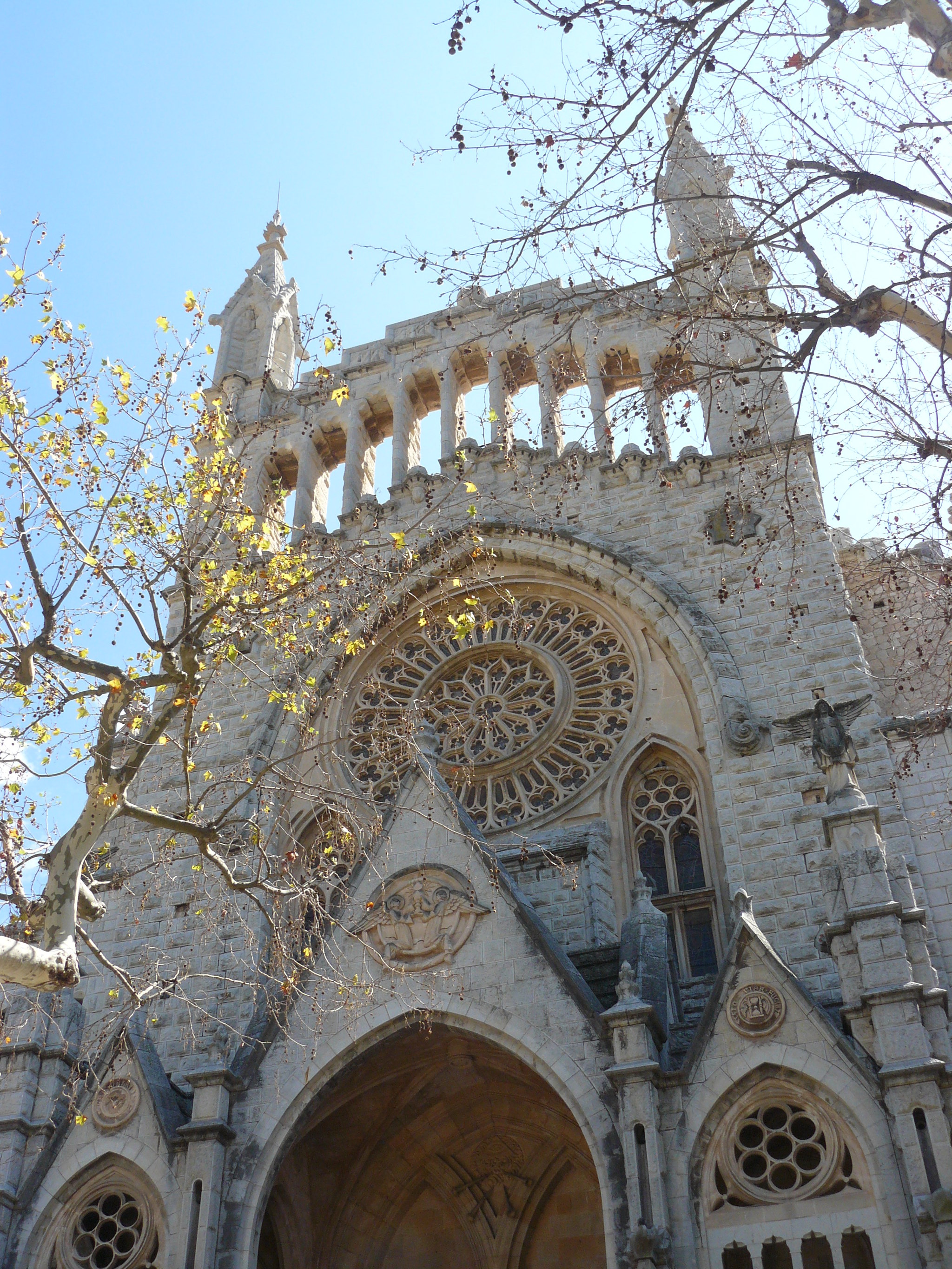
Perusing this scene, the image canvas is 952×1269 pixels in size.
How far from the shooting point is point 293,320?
83.9ft

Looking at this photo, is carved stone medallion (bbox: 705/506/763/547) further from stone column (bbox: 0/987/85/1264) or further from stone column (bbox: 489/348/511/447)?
stone column (bbox: 0/987/85/1264)

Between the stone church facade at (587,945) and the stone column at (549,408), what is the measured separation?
0.12 metres

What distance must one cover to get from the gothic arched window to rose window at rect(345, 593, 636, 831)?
0.72 m

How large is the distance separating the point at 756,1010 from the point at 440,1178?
5.11 m

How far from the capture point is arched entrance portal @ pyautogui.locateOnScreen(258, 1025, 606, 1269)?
13789 mm

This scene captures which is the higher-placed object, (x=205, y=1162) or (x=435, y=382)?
(x=435, y=382)

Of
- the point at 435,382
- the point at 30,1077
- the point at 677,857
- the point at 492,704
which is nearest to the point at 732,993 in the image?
the point at 677,857


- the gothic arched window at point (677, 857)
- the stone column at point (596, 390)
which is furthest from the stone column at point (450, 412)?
the gothic arched window at point (677, 857)

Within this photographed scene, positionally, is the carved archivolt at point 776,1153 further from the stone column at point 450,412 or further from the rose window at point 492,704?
the stone column at point 450,412

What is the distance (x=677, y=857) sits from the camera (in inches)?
619

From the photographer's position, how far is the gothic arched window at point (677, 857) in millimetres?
14781

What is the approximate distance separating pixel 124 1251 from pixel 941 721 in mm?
9456

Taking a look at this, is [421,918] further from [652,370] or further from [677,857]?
[652,370]

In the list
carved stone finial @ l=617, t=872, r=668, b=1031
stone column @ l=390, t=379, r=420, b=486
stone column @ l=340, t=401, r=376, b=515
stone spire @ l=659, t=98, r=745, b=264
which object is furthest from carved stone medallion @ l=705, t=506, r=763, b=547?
stone column @ l=340, t=401, r=376, b=515
